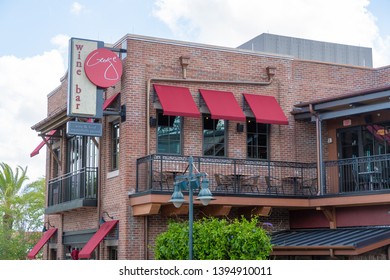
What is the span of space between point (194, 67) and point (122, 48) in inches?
92.6

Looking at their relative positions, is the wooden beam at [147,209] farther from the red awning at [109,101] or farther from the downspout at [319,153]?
the downspout at [319,153]

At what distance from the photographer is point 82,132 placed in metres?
20.8

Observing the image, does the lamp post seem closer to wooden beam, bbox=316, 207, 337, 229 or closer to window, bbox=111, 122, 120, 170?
window, bbox=111, 122, 120, 170

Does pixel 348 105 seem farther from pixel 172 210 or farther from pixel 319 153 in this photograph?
pixel 172 210

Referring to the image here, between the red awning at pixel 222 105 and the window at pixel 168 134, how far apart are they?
1078mm

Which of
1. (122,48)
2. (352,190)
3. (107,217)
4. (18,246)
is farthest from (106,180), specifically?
(18,246)

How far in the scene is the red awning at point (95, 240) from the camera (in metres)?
21.1

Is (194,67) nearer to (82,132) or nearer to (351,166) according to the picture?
(82,132)

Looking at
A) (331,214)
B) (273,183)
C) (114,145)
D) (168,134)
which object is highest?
(168,134)

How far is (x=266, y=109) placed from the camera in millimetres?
22953

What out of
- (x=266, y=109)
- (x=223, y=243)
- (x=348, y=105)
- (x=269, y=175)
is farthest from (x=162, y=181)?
(x=348, y=105)

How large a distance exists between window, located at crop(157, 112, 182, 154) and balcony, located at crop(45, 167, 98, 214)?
2.73 m

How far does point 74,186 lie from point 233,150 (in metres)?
5.58

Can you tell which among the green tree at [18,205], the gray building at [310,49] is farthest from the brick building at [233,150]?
the green tree at [18,205]
